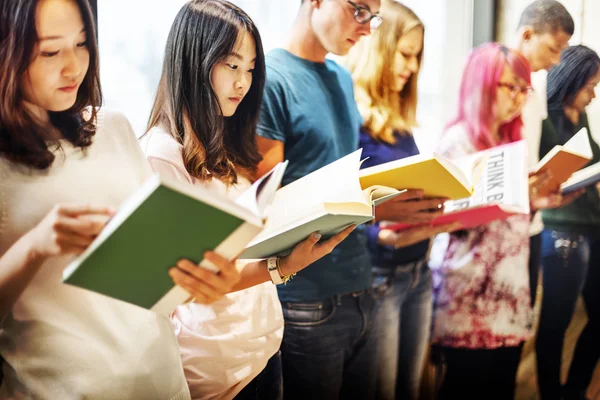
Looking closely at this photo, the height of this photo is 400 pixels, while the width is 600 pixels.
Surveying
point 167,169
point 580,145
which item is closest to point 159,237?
point 167,169

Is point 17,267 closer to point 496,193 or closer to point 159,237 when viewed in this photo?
point 159,237

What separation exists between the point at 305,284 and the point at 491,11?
1145 mm

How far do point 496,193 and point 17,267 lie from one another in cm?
134

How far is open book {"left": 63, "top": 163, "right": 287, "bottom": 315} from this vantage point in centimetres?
91

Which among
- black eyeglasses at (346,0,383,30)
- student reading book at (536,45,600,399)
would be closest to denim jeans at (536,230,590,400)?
student reading book at (536,45,600,399)

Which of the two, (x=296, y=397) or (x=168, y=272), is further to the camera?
(x=296, y=397)

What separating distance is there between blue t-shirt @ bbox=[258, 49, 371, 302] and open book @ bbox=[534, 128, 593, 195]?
715 mm

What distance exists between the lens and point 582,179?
85.7 inches

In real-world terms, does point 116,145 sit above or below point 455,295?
above

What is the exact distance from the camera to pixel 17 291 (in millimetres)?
1094

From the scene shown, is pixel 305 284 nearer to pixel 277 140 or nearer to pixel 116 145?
pixel 277 140

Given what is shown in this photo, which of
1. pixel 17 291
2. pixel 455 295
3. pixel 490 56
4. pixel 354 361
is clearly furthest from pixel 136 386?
pixel 490 56

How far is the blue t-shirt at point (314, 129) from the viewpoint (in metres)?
1.57

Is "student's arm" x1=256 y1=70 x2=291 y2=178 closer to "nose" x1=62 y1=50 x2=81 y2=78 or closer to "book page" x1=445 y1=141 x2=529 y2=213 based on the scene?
"nose" x1=62 y1=50 x2=81 y2=78
